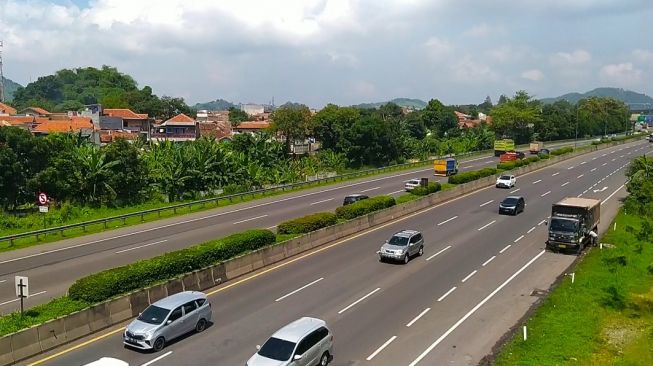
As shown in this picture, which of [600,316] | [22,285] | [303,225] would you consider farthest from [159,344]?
[600,316]

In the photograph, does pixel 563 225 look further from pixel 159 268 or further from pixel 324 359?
pixel 159 268

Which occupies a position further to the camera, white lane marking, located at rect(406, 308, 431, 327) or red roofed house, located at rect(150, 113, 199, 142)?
red roofed house, located at rect(150, 113, 199, 142)

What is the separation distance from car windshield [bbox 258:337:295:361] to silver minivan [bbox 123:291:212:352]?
14.0 feet

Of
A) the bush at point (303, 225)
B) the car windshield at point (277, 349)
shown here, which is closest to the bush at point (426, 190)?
the bush at point (303, 225)

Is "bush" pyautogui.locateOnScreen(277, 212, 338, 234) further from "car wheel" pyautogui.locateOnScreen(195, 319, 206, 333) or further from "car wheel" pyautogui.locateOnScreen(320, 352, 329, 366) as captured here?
"car wheel" pyautogui.locateOnScreen(320, 352, 329, 366)

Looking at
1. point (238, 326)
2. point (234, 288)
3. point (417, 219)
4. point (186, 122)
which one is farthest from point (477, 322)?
point (186, 122)

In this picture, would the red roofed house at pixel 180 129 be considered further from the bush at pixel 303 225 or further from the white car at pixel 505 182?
the bush at pixel 303 225

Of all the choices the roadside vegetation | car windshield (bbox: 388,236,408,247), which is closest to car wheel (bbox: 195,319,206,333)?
the roadside vegetation

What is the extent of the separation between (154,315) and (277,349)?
215 inches

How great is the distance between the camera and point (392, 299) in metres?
25.8

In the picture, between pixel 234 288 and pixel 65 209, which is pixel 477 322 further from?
pixel 65 209

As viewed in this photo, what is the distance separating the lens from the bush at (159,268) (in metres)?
22.6

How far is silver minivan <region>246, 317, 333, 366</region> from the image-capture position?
17328 millimetres

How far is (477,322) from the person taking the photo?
23.1 m
